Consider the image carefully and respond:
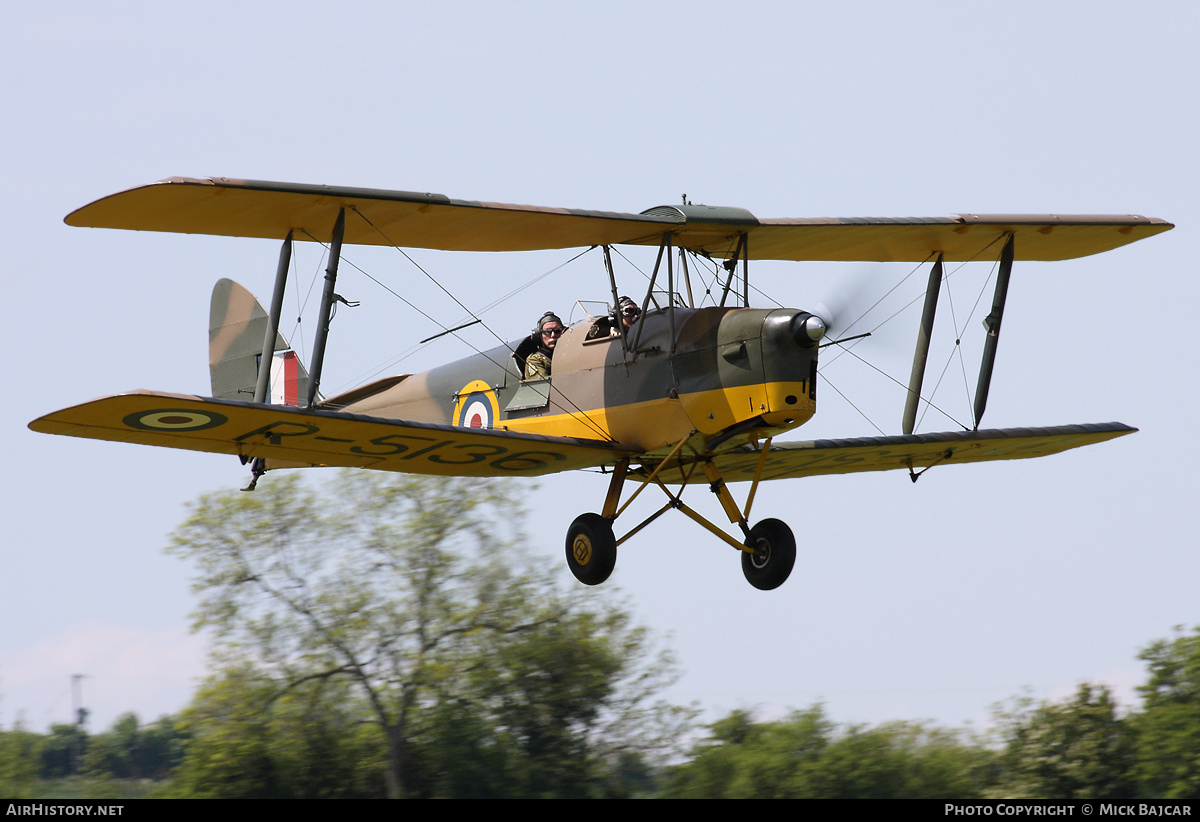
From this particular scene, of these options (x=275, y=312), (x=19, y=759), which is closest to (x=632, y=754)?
(x=19, y=759)

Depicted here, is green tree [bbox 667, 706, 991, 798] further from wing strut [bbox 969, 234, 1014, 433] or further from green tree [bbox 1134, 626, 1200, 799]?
wing strut [bbox 969, 234, 1014, 433]

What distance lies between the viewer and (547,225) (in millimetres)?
10633

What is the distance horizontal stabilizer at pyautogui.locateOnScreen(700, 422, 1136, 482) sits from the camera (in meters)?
12.4

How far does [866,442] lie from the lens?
12.4 m

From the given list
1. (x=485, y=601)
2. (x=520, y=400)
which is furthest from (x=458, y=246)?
(x=485, y=601)

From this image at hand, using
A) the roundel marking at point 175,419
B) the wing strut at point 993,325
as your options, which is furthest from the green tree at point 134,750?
the wing strut at point 993,325

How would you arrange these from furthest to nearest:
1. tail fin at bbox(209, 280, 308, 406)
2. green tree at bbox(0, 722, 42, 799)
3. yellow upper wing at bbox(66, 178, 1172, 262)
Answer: green tree at bbox(0, 722, 42, 799)
tail fin at bbox(209, 280, 308, 406)
yellow upper wing at bbox(66, 178, 1172, 262)

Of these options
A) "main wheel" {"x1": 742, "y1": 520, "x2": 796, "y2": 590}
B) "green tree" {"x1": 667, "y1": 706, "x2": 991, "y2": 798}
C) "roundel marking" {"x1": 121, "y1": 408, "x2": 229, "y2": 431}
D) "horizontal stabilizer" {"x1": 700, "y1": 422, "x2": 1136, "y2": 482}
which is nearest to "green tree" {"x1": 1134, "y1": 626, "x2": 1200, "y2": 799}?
"green tree" {"x1": 667, "y1": 706, "x2": 991, "y2": 798}

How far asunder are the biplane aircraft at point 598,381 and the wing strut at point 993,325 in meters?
0.02

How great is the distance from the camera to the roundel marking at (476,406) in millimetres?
12133

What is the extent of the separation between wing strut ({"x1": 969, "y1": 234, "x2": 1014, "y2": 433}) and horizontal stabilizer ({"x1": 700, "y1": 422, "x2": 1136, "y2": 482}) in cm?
37

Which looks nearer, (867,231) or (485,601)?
(867,231)

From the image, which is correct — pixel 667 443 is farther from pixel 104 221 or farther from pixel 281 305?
pixel 104 221

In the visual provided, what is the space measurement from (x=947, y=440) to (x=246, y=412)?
266 inches
